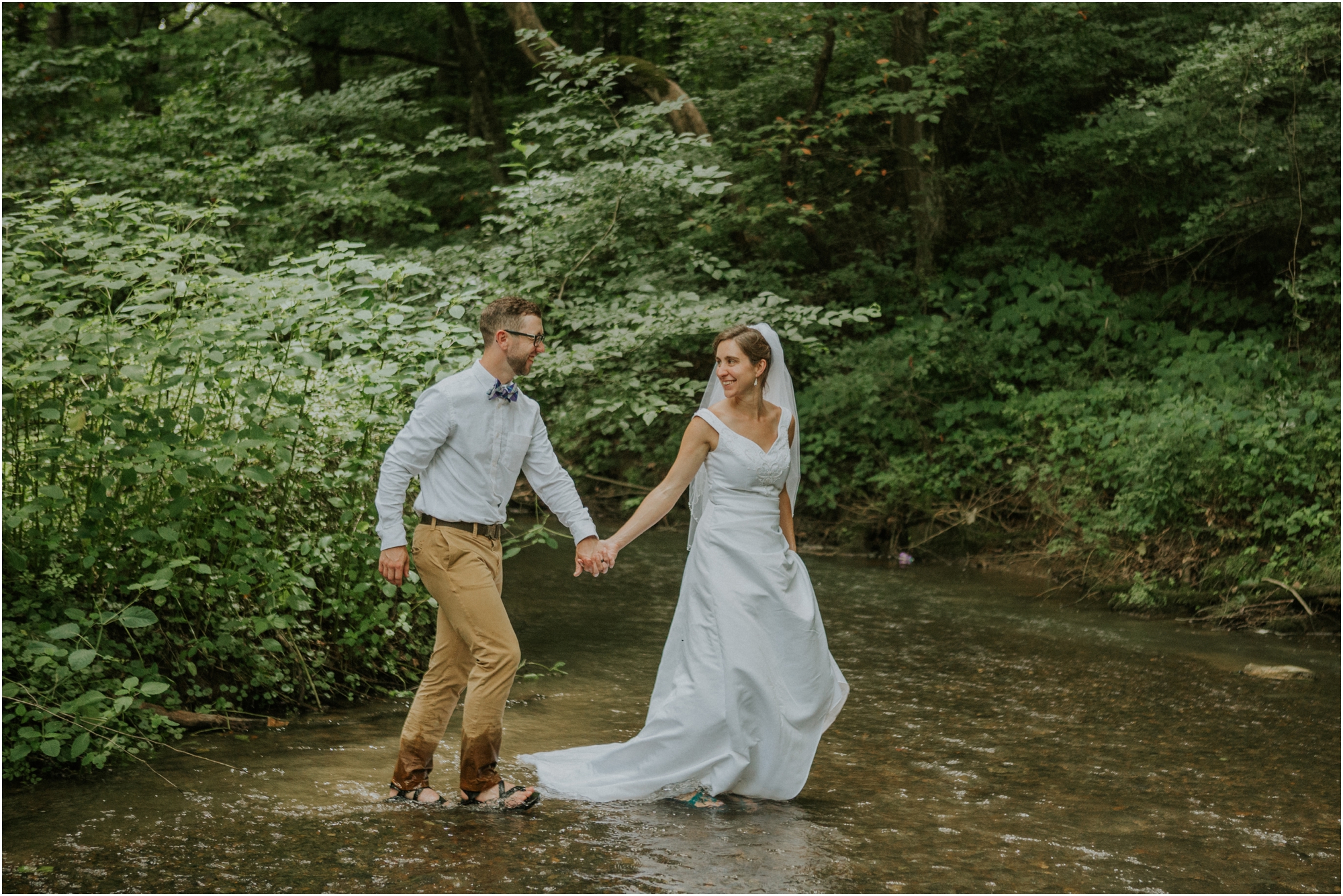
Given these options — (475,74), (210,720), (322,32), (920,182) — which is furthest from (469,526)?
(322,32)

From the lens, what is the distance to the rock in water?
314 inches

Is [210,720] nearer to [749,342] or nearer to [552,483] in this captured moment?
[552,483]

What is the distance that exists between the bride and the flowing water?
0.16 m

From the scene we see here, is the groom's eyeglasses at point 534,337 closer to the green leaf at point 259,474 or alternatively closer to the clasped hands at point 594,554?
the clasped hands at point 594,554

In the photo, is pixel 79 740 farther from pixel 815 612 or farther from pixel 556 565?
pixel 556 565

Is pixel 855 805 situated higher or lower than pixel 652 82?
lower

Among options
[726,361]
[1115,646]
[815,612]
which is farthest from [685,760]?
[1115,646]

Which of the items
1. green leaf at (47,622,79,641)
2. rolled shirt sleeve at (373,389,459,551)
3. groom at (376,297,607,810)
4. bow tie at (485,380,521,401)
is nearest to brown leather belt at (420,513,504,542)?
groom at (376,297,607,810)

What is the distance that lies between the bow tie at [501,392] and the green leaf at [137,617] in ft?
5.68

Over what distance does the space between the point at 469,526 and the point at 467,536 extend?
0.04 meters

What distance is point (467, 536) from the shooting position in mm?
4570

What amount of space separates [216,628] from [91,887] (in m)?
2.22

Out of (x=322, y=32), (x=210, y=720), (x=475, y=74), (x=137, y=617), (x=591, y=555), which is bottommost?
(x=210, y=720)

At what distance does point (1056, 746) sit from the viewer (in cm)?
617
